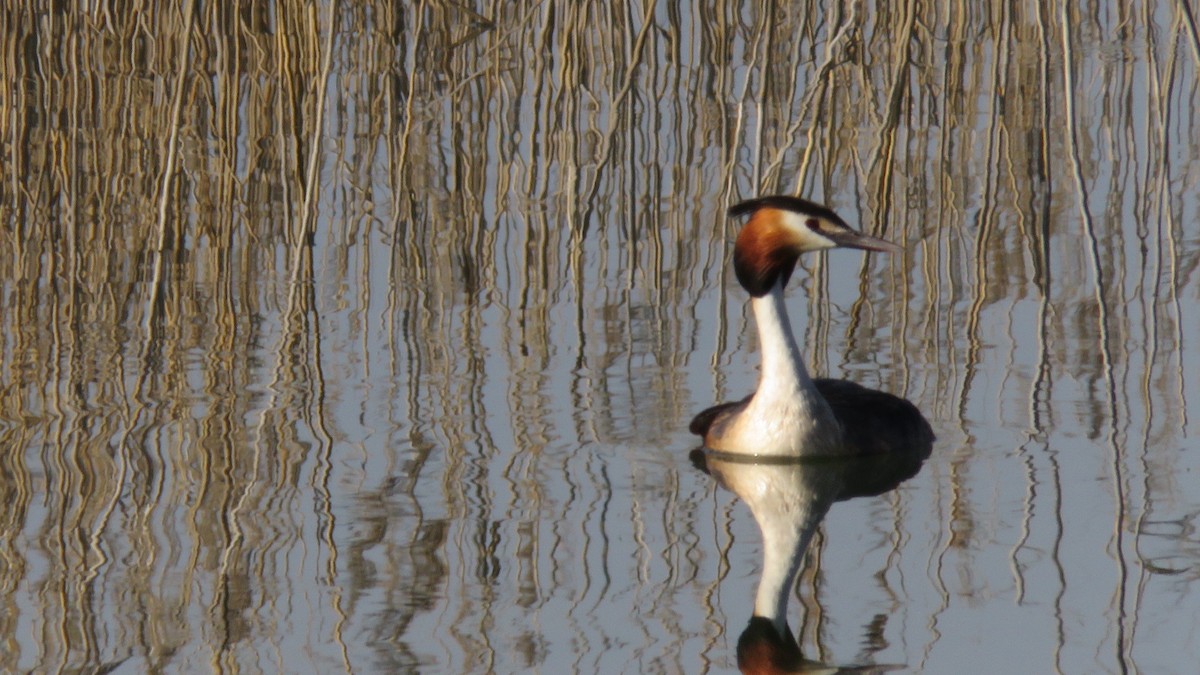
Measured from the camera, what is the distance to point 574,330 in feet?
24.8

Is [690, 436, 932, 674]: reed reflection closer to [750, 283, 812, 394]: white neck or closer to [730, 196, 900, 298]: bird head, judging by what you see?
[750, 283, 812, 394]: white neck

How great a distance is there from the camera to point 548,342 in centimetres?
743

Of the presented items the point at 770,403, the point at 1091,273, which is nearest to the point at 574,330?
the point at 770,403

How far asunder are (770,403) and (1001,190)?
3308mm

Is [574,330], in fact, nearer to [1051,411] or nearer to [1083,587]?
[1051,411]

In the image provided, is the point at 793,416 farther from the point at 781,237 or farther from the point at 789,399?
the point at 781,237

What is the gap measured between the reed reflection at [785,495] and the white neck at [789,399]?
75mm

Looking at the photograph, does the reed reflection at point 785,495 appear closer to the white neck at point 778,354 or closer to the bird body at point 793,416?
the bird body at point 793,416

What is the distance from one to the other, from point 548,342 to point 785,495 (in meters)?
1.58

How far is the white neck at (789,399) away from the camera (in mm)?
6312

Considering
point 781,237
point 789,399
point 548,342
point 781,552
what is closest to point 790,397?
point 789,399

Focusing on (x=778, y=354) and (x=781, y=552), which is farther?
(x=778, y=354)

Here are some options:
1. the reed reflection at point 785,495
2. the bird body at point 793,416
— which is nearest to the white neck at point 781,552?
the reed reflection at point 785,495

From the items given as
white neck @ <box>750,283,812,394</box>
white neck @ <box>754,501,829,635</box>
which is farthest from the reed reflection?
white neck @ <box>750,283,812,394</box>
